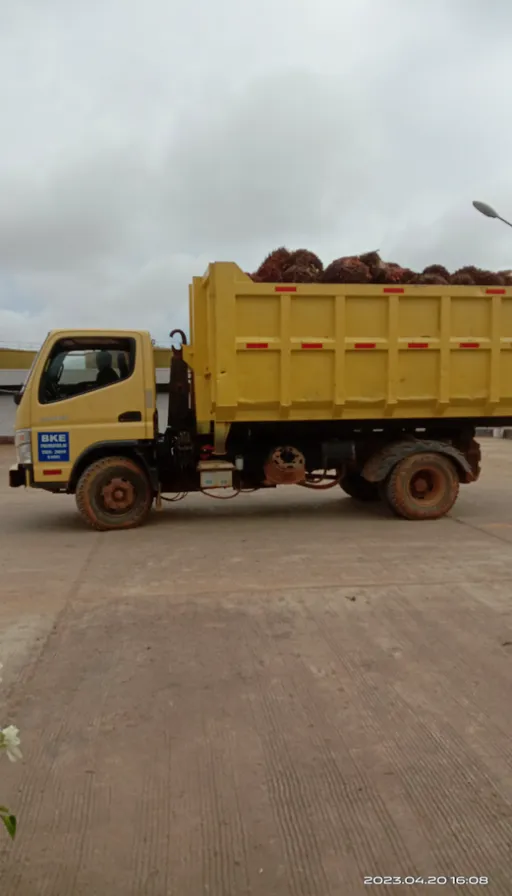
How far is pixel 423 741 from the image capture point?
3.05 metres

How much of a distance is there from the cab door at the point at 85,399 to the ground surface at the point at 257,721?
1.59 metres

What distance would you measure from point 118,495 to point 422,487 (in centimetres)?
361

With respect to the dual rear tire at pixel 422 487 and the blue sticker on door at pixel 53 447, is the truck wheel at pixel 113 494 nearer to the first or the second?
the blue sticker on door at pixel 53 447

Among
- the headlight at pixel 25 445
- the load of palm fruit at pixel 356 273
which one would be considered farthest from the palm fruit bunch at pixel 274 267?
the headlight at pixel 25 445

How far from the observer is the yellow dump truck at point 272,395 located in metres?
7.60

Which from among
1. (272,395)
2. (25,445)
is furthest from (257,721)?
(25,445)

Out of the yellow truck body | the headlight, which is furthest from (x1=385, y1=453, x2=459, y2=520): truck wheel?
the headlight

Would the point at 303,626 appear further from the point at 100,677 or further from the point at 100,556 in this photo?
the point at 100,556

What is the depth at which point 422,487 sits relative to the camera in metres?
8.24

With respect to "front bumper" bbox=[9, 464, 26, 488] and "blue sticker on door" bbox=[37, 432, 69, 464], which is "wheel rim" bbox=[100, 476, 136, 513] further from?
"front bumper" bbox=[9, 464, 26, 488]

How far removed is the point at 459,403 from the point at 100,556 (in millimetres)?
4495

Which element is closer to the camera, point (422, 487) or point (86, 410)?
point (86, 410)

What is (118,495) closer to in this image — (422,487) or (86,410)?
(86,410)

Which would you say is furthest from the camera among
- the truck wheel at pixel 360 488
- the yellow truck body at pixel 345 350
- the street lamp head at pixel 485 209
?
the street lamp head at pixel 485 209
